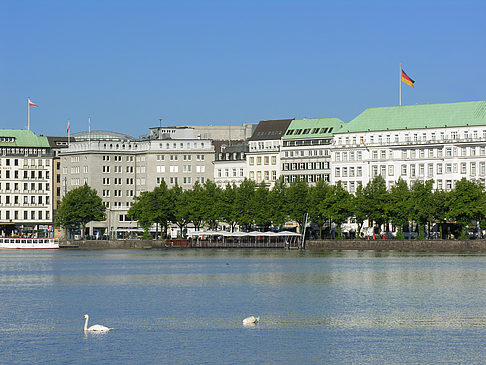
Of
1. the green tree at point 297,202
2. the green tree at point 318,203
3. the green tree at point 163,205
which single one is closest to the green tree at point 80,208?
the green tree at point 163,205

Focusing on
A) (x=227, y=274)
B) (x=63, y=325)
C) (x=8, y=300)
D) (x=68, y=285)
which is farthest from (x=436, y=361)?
(x=227, y=274)

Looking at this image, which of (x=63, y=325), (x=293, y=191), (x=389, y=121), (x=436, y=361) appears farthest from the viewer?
(x=389, y=121)

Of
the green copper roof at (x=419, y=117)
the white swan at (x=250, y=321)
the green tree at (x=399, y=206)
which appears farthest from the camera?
the green copper roof at (x=419, y=117)

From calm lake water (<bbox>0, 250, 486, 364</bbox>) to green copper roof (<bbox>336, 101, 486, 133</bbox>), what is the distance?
6158 cm

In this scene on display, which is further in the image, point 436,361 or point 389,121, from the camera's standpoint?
point 389,121

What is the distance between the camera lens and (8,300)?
76875 mm

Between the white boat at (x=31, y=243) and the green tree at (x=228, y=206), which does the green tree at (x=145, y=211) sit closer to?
the green tree at (x=228, y=206)

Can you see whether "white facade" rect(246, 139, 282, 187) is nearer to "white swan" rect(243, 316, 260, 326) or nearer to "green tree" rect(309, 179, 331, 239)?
"green tree" rect(309, 179, 331, 239)

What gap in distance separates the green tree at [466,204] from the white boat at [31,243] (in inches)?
2921

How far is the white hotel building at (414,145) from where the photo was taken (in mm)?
169000

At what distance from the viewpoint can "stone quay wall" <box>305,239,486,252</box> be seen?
144000mm

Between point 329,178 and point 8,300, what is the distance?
372 feet

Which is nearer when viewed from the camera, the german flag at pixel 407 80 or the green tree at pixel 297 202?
the german flag at pixel 407 80

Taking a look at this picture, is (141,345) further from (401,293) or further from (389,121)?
(389,121)
